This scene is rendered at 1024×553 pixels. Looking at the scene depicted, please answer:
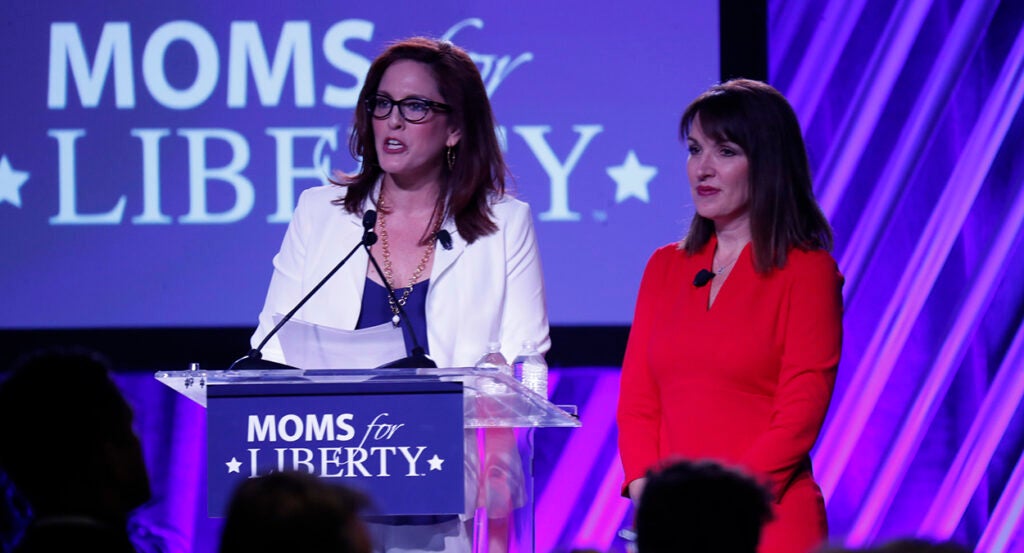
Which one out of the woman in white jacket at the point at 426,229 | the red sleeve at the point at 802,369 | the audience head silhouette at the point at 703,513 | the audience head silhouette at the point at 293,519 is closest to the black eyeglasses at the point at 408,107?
the woman in white jacket at the point at 426,229

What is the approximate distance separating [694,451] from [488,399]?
581 mm

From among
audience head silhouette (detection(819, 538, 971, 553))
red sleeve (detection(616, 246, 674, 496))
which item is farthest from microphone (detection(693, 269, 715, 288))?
audience head silhouette (detection(819, 538, 971, 553))

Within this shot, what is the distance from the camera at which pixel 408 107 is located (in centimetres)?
335

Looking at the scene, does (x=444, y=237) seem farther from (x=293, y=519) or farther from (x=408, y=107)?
(x=293, y=519)

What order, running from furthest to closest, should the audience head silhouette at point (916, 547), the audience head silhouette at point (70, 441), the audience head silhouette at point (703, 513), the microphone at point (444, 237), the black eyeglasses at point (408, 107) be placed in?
the black eyeglasses at point (408, 107) < the microphone at point (444, 237) < the audience head silhouette at point (70, 441) < the audience head silhouette at point (703, 513) < the audience head silhouette at point (916, 547)

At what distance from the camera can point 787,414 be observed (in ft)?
9.49

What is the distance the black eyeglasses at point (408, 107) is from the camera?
3.34 metres

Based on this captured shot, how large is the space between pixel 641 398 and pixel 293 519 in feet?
5.88

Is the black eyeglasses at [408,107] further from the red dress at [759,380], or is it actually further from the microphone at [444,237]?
the red dress at [759,380]

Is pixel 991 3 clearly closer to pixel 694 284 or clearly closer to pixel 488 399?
pixel 694 284

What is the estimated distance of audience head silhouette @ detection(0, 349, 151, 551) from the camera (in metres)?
1.87

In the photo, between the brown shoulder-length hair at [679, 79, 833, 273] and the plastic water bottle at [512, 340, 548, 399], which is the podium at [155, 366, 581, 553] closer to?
the plastic water bottle at [512, 340, 548, 399]

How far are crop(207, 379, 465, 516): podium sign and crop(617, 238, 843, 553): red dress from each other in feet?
2.13

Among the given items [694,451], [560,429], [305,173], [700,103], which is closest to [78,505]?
[694,451]
